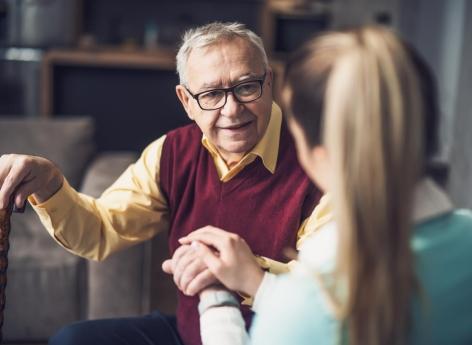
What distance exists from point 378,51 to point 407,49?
0.05m

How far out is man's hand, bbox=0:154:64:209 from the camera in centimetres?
131

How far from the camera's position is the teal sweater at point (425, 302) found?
88 cm

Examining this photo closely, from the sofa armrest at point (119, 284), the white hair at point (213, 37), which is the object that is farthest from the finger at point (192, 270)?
the sofa armrest at point (119, 284)

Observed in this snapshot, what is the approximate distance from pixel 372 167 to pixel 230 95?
2.28 feet

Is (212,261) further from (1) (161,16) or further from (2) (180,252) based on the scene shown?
(1) (161,16)

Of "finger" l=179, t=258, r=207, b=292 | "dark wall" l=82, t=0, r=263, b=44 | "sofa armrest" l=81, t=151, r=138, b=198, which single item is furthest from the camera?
"dark wall" l=82, t=0, r=263, b=44

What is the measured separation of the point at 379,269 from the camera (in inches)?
35.0

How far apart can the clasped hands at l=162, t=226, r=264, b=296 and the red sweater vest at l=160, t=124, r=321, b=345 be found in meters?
0.37

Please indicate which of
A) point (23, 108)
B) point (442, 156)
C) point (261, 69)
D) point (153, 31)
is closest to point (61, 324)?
point (261, 69)

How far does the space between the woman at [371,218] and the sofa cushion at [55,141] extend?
2.00 m

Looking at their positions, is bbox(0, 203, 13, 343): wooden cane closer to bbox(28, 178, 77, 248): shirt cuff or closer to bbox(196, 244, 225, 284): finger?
bbox(28, 178, 77, 248): shirt cuff

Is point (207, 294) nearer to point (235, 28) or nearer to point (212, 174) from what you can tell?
point (212, 174)

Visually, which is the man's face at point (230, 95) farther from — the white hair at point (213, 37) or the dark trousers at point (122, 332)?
the dark trousers at point (122, 332)

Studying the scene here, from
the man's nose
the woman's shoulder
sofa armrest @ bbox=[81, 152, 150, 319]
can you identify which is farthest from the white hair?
sofa armrest @ bbox=[81, 152, 150, 319]
